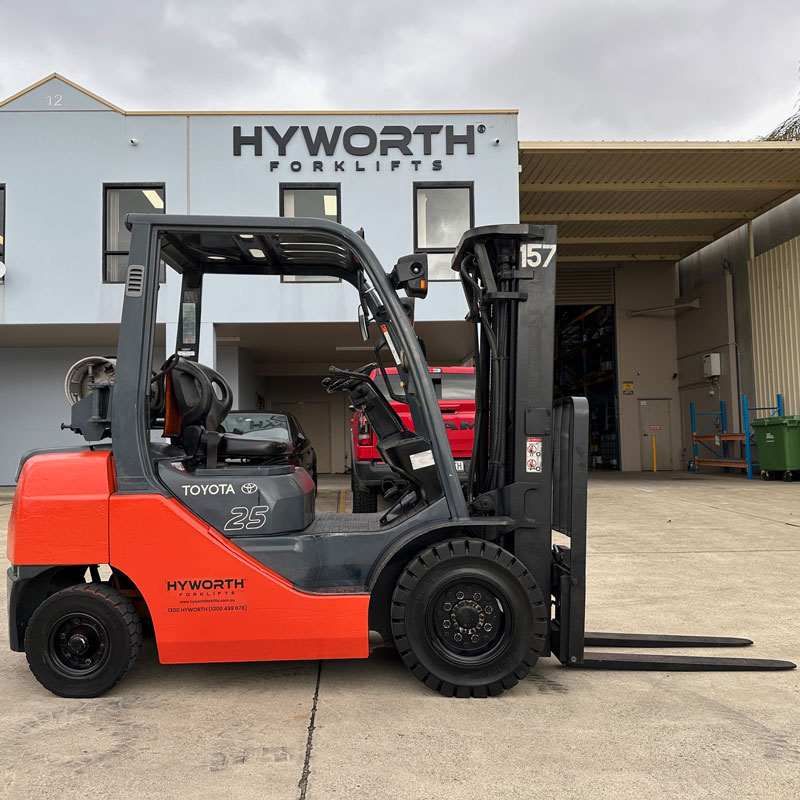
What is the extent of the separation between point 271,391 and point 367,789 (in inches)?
890

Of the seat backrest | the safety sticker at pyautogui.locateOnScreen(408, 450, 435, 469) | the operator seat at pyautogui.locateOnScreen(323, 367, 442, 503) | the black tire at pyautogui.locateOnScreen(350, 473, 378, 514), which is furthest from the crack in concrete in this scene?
the black tire at pyautogui.locateOnScreen(350, 473, 378, 514)

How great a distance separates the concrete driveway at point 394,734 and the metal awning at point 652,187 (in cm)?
1385

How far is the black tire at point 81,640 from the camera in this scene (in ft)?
11.8

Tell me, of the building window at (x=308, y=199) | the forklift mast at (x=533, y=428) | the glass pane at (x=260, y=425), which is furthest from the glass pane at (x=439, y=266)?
the forklift mast at (x=533, y=428)

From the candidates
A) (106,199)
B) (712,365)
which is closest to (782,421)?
(712,365)

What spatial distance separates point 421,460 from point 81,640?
197cm

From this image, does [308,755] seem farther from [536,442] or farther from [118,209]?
[118,209]

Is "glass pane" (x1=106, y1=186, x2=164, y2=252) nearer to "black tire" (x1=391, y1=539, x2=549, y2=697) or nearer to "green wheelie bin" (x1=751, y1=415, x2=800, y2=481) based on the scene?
"black tire" (x1=391, y1=539, x2=549, y2=697)

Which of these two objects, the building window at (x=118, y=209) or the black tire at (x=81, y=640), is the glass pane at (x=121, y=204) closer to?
the building window at (x=118, y=209)

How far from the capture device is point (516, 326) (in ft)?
12.9

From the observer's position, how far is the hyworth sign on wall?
1495 centimetres

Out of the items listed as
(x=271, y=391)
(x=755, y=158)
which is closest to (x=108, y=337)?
(x=271, y=391)

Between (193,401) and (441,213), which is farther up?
(441,213)

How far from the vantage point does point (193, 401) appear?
12.6 ft
